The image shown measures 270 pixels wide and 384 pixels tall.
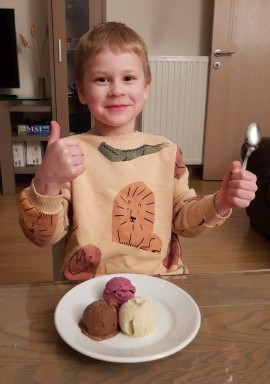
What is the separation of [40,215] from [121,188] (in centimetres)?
25

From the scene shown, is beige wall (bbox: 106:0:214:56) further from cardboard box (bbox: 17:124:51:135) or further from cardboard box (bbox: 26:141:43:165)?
cardboard box (bbox: 26:141:43:165)

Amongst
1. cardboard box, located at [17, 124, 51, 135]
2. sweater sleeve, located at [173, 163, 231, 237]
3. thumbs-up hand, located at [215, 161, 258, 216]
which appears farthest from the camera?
cardboard box, located at [17, 124, 51, 135]

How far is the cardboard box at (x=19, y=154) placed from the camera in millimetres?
2893

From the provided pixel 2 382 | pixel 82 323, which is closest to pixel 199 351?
pixel 82 323

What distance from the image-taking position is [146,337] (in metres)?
0.63

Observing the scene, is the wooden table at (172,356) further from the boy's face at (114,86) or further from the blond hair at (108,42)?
the blond hair at (108,42)

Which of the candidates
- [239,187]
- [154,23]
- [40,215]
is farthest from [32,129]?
[239,187]

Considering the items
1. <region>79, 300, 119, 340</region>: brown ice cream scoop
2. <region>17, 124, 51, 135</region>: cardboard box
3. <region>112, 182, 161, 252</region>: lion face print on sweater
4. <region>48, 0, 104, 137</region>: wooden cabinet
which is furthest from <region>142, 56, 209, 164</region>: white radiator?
<region>79, 300, 119, 340</region>: brown ice cream scoop

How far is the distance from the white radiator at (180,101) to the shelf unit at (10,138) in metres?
0.82

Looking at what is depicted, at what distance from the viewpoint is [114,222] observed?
0.97 m

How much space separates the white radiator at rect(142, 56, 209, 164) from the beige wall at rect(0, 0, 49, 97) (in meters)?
0.88

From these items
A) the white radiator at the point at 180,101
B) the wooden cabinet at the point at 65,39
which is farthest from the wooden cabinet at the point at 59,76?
the white radiator at the point at 180,101

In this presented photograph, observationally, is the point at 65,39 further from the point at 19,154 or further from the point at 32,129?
the point at 19,154

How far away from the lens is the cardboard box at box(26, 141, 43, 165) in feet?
9.56
